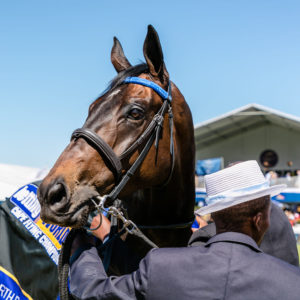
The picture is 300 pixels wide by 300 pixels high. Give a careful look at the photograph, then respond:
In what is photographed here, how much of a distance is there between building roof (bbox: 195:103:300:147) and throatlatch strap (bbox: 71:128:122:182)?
20.5 m

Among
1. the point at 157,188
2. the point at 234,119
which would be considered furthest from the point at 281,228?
the point at 234,119

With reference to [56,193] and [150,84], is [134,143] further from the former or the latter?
[56,193]

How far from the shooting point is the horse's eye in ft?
7.80

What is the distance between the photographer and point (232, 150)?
26500 millimetres

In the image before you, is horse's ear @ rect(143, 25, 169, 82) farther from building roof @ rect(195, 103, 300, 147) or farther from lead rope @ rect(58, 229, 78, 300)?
building roof @ rect(195, 103, 300, 147)

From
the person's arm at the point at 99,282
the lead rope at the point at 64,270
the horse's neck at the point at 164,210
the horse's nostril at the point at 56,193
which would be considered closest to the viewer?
the person's arm at the point at 99,282

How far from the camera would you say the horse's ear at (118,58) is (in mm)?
2982

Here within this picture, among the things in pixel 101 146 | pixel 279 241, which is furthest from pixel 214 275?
pixel 279 241

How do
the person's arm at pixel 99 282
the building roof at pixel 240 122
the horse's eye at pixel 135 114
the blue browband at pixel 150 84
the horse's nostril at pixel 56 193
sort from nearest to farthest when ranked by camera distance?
1. the person's arm at pixel 99 282
2. the horse's nostril at pixel 56 193
3. the horse's eye at pixel 135 114
4. the blue browband at pixel 150 84
5. the building roof at pixel 240 122

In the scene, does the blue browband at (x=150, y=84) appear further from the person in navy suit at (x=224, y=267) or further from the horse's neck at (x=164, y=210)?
the person in navy suit at (x=224, y=267)

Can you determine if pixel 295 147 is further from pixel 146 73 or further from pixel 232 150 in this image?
pixel 146 73

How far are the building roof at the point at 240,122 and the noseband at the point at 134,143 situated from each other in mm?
20067

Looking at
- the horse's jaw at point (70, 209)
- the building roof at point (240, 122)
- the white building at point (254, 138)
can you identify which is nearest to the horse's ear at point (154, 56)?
the horse's jaw at point (70, 209)

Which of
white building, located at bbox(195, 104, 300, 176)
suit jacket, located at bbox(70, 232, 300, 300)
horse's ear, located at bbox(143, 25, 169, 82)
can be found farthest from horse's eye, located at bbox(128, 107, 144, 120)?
white building, located at bbox(195, 104, 300, 176)
